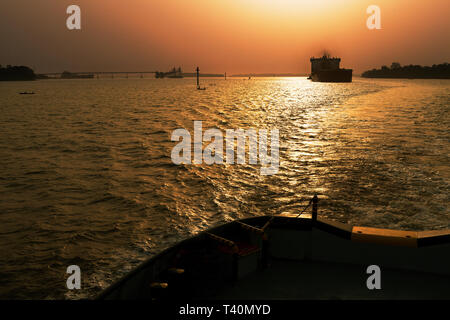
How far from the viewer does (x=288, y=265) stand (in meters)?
6.17

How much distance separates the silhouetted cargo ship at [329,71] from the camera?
174875mm

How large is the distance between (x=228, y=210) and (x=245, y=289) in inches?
249

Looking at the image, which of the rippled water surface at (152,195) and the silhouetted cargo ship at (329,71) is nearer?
the rippled water surface at (152,195)

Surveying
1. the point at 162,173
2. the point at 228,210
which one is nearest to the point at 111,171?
the point at 162,173

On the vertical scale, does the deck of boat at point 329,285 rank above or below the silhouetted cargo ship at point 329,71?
below

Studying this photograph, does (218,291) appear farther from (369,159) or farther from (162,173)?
(369,159)

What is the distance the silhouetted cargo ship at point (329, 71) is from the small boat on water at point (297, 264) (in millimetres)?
184020

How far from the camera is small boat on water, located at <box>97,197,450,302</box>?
5191 mm

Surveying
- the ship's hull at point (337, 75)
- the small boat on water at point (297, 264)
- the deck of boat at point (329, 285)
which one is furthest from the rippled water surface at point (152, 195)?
the ship's hull at point (337, 75)

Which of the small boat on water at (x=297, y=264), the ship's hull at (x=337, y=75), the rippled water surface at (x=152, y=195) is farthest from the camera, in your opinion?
the ship's hull at (x=337, y=75)

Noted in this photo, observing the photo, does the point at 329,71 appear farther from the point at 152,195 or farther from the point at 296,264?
the point at 296,264

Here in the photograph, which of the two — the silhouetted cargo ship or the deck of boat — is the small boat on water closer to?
the deck of boat

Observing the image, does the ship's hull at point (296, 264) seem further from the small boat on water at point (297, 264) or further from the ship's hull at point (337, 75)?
the ship's hull at point (337, 75)
